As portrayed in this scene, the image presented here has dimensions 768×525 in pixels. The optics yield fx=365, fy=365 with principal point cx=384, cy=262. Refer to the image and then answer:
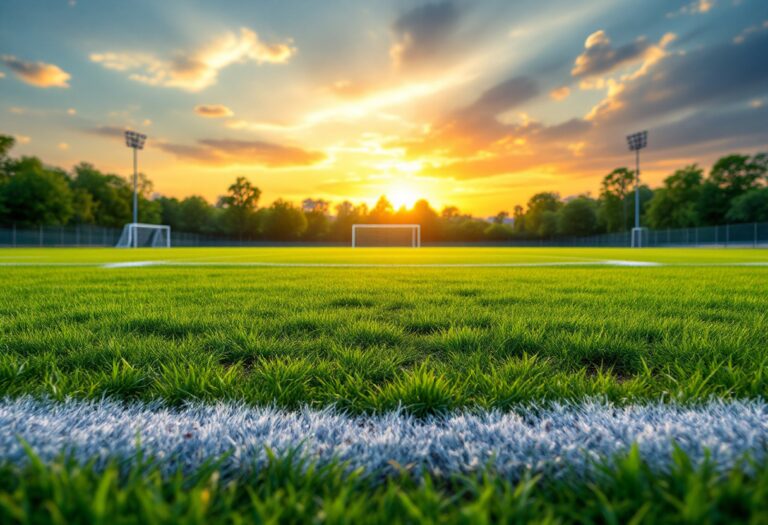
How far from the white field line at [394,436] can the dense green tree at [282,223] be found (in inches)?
2504

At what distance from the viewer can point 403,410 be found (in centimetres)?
115

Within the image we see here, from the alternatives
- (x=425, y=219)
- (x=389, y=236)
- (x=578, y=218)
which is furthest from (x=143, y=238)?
(x=578, y=218)

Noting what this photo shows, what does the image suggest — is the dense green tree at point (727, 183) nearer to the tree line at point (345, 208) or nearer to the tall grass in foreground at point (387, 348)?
the tree line at point (345, 208)

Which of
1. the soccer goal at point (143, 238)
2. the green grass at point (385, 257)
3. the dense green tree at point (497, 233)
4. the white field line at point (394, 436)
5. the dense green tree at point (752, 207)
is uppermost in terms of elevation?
the dense green tree at point (752, 207)

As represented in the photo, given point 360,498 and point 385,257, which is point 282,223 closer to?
point 385,257

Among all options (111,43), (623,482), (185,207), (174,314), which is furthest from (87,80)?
(623,482)

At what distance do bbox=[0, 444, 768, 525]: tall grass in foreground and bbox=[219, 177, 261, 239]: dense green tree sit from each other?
6408 cm

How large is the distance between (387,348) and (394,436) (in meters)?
0.89

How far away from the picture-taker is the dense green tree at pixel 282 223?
6222cm

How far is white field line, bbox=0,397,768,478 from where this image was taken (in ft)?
2.65

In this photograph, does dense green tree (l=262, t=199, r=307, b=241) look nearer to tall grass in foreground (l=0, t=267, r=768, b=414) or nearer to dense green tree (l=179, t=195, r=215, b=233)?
dense green tree (l=179, t=195, r=215, b=233)

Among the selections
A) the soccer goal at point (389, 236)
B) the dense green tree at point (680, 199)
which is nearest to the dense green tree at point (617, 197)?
the dense green tree at point (680, 199)

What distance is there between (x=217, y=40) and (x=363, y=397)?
40027mm

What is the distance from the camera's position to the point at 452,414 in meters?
Answer: 1.09
